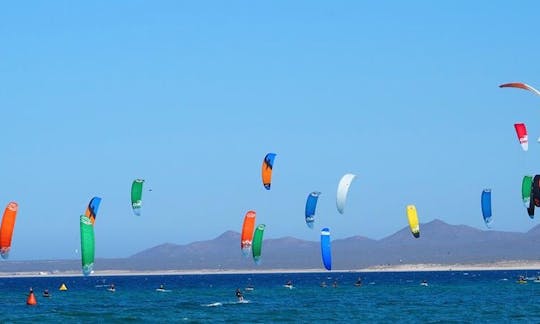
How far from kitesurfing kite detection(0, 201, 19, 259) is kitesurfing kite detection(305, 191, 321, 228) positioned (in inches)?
833

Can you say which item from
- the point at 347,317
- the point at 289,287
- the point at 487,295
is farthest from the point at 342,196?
the point at 289,287

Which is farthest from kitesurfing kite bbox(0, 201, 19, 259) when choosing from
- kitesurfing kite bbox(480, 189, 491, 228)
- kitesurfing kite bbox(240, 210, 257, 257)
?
kitesurfing kite bbox(480, 189, 491, 228)

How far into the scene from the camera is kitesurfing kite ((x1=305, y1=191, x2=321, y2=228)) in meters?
74.3

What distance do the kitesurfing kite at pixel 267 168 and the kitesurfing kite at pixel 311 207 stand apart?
3.03 meters

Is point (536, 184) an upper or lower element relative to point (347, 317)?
upper

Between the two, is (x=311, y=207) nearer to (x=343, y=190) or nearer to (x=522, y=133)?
(x=343, y=190)

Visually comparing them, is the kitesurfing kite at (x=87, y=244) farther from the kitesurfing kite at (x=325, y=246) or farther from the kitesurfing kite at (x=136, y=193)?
the kitesurfing kite at (x=325, y=246)

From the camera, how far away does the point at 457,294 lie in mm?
112062

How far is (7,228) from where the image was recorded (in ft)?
192

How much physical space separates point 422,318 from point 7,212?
27.8 meters

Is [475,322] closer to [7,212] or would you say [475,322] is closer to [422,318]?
[422,318]

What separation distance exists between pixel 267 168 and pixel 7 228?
19.5 metres

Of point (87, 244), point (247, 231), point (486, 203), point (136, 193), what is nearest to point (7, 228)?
point (87, 244)

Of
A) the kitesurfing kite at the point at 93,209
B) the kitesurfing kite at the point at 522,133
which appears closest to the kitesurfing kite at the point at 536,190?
the kitesurfing kite at the point at 522,133
